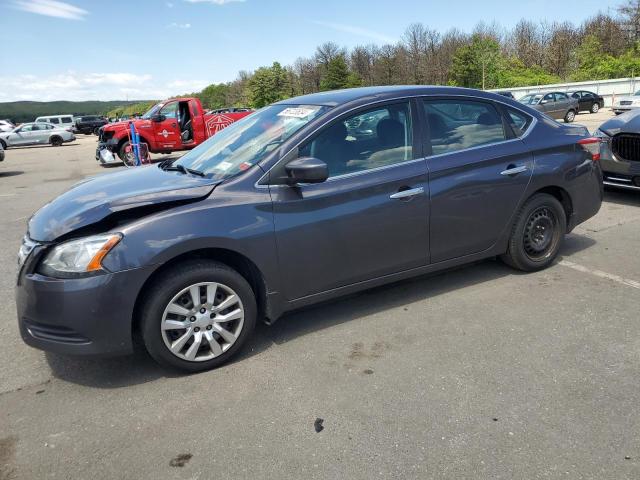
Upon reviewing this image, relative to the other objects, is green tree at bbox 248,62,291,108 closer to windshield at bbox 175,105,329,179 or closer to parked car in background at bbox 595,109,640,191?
parked car in background at bbox 595,109,640,191

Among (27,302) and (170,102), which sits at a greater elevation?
(170,102)

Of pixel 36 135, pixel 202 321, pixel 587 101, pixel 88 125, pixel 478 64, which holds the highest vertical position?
pixel 478 64

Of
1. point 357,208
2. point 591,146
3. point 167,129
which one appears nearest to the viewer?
point 357,208

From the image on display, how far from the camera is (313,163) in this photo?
10.8ft

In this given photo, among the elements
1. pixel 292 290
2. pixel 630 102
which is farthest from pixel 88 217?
pixel 630 102

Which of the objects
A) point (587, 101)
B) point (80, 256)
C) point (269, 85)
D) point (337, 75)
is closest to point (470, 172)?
point (80, 256)

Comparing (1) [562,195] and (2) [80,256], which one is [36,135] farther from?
(1) [562,195]

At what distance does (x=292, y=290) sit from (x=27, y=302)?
164cm

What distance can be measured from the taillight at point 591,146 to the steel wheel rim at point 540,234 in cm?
75

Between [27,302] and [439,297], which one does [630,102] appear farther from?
[27,302]

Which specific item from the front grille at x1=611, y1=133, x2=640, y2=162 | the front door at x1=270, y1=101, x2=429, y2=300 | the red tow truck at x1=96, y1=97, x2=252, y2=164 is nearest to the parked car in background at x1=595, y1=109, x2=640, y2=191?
the front grille at x1=611, y1=133, x2=640, y2=162

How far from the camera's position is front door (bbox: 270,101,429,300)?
11.2 ft

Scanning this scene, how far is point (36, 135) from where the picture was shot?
35656 mm

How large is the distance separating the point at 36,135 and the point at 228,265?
38575 mm
